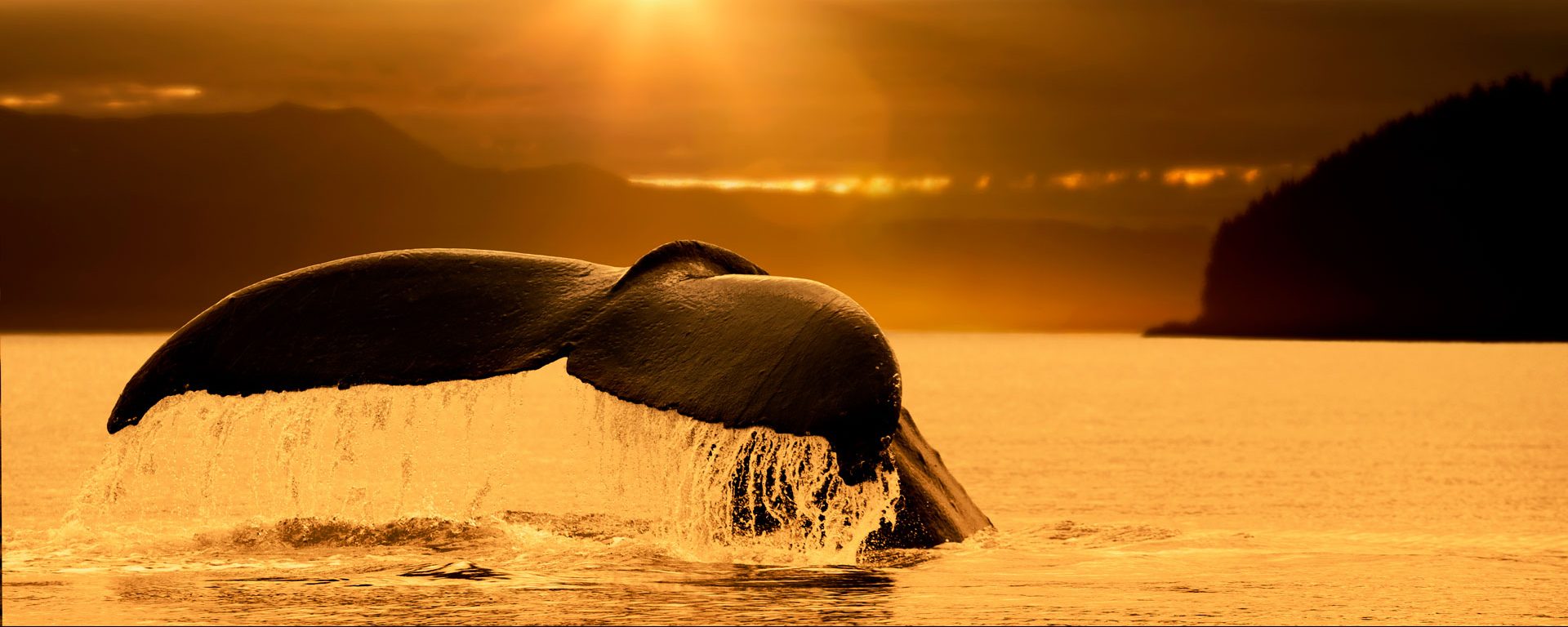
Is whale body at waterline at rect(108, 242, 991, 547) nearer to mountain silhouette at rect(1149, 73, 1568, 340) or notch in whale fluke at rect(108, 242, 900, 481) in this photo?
notch in whale fluke at rect(108, 242, 900, 481)

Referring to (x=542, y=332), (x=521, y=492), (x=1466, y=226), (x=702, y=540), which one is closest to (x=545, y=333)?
(x=542, y=332)

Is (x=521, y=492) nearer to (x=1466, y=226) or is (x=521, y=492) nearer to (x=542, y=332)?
(x=542, y=332)

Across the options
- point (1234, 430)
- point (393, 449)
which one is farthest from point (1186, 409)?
point (393, 449)

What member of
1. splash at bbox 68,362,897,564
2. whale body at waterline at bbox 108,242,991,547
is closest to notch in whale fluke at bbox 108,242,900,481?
whale body at waterline at bbox 108,242,991,547

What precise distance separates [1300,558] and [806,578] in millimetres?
4084

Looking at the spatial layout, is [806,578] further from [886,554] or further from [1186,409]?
[1186,409]

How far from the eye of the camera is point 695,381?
8.12 m

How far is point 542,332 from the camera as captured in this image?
8828 mm

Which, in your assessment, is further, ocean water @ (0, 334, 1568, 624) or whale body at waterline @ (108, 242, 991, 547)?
ocean water @ (0, 334, 1568, 624)

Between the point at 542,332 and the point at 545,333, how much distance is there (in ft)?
0.05

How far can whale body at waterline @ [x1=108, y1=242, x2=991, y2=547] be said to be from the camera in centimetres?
785

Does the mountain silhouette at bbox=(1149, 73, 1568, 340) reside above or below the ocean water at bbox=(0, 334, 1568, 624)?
above

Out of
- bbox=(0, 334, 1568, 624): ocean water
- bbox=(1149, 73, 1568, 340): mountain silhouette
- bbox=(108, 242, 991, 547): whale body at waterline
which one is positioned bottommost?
bbox=(0, 334, 1568, 624): ocean water

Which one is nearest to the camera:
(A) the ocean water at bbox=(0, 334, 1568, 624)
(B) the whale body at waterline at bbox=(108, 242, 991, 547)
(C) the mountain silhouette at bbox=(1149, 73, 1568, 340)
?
(B) the whale body at waterline at bbox=(108, 242, 991, 547)
